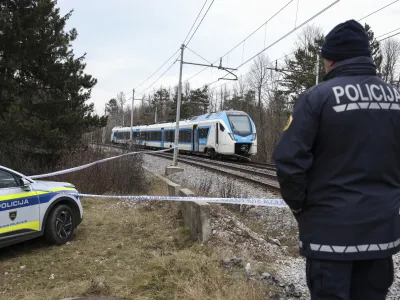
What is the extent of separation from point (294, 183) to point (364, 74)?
0.80 meters

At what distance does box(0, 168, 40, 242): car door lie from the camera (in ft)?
17.9

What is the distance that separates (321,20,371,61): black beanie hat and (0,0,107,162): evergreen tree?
38.5 feet

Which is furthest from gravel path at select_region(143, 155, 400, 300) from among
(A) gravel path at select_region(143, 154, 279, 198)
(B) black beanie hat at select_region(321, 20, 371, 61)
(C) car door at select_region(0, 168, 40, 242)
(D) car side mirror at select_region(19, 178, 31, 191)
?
(D) car side mirror at select_region(19, 178, 31, 191)

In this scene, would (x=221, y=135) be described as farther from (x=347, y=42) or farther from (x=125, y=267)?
(x=347, y=42)

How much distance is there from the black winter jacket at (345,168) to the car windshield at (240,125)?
2040cm

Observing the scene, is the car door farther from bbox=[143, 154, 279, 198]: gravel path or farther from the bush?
the bush

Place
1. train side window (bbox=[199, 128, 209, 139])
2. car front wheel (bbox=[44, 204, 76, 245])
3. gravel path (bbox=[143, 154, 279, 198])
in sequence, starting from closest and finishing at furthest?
1. car front wheel (bbox=[44, 204, 76, 245])
2. gravel path (bbox=[143, 154, 279, 198])
3. train side window (bbox=[199, 128, 209, 139])

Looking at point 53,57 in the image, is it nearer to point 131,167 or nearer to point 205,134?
point 131,167

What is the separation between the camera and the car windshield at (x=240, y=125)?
2280 cm

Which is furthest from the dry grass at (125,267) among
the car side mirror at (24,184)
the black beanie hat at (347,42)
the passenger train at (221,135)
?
the passenger train at (221,135)

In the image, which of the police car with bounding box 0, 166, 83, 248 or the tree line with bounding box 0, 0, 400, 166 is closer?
the police car with bounding box 0, 166, 83, 248

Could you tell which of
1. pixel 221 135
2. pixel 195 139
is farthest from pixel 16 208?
pixel 195 139

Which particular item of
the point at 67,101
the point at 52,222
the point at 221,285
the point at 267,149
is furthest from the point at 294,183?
the point at 267,149

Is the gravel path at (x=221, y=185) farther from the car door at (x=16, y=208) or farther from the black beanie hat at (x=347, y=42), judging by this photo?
the black beanie hat at (x=347, y=42)
